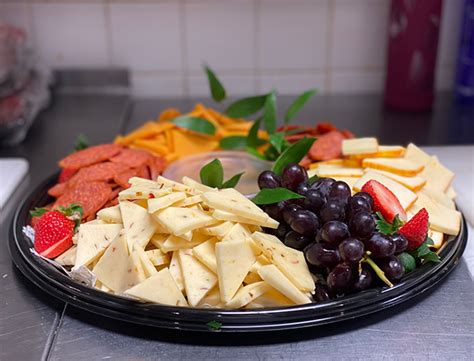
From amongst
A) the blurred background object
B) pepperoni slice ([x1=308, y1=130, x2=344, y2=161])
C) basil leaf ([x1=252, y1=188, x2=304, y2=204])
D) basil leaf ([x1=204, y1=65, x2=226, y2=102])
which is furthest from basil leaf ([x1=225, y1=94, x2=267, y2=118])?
the blurred background object

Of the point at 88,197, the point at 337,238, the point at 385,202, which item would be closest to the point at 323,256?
the point at 337,238

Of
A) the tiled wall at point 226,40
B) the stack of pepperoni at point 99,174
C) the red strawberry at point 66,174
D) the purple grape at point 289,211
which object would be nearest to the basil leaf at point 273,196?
the purple grape at point 289,211

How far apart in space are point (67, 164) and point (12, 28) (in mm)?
554

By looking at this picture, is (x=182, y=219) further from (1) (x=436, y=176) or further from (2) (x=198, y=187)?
(1) (x=436, y=176)

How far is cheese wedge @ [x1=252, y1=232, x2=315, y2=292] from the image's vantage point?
0.68 m

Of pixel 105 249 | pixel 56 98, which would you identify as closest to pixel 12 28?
pixel 56 98

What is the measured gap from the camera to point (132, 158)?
38.5 inches

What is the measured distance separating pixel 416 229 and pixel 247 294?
0.20 metres

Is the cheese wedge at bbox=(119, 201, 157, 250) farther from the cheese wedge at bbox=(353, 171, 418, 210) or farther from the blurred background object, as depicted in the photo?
the blurred background object

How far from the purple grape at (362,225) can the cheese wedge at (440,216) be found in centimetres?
13

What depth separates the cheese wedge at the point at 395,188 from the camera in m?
0.81

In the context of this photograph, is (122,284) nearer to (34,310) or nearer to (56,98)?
(34,310)

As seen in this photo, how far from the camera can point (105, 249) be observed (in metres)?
0.73

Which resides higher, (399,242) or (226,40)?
(226,40)
